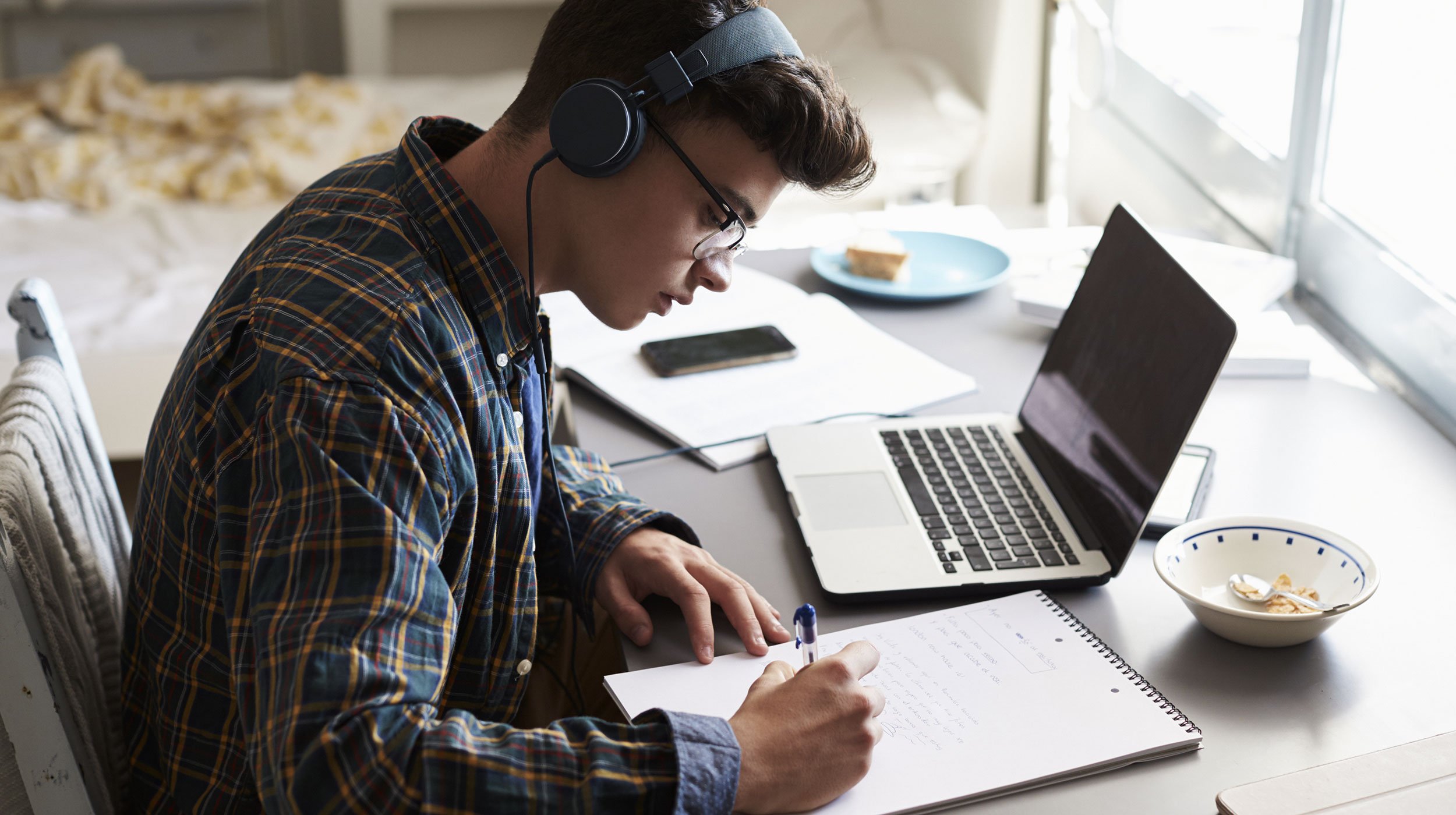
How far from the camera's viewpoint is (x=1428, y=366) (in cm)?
116

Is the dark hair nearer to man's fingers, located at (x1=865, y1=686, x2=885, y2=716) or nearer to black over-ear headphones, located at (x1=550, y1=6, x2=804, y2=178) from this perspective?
black over-ear headphones, located at (x1=550, y1=6, x2=804, y2=178)

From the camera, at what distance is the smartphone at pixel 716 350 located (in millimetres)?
1263

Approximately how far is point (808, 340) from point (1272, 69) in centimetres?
77

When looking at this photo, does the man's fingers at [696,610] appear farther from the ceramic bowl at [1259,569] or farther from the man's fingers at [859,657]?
the ceramic bowl at [1259,569]

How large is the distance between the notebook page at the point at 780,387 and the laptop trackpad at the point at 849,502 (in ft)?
0.31

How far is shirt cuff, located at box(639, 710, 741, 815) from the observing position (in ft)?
2.16

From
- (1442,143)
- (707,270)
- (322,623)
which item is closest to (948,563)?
(707,270)

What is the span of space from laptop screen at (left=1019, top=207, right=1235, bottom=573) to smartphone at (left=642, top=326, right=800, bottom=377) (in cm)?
30

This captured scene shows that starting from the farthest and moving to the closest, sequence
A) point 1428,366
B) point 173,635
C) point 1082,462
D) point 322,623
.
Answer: point 1428,366 < point 1082,462 < point 173,635 < point 322,623

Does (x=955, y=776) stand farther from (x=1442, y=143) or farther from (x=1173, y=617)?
(x=1442, y=143)

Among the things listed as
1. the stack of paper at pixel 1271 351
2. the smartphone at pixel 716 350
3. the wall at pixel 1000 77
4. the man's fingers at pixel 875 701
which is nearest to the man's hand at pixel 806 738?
the man's fingers at pixel 875 701

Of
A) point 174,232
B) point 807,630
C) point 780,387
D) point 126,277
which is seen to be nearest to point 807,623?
point 807,630

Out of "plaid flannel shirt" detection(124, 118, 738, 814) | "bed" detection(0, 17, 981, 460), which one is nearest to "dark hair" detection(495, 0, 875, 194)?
"plaid flannel shirt" detection(124, 118, 738, 814)

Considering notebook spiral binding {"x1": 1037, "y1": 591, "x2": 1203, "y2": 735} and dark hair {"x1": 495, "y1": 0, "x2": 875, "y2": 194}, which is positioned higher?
dark hair {"x1": 495, "y1": 0, "x2": 875, "y2": 194}
